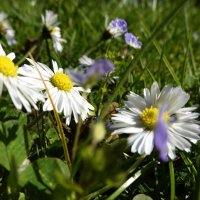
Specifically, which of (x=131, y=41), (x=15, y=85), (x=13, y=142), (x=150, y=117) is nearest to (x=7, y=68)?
(x=15, y=85)

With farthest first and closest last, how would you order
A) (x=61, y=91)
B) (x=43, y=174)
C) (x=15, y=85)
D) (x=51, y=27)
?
(x=51, y=27) → (x=61, y=91) → (x=15, y=85) → (x=43, y=174)

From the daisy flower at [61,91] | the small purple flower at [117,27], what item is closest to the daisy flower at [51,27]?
the small purple flower at [117,27]

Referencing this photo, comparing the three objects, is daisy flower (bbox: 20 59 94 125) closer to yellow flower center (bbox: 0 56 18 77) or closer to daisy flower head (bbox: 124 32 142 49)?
yellow flower center (bbox: 0 56 18 77)

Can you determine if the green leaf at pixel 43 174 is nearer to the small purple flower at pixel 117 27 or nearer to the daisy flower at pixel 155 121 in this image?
the daisy flower at pixel 155 121

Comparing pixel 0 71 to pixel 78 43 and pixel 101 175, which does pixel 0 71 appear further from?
pixel 78 43

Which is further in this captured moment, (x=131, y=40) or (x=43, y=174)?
(x=131, y=40)

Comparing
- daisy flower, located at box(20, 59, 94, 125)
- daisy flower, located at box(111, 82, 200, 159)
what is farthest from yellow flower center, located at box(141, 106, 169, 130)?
daisy flower, located at box(20, 59, 94, 125)

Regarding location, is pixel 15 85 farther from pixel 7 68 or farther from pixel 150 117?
pixel 150 117

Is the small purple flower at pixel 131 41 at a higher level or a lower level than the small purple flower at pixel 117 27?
lower
